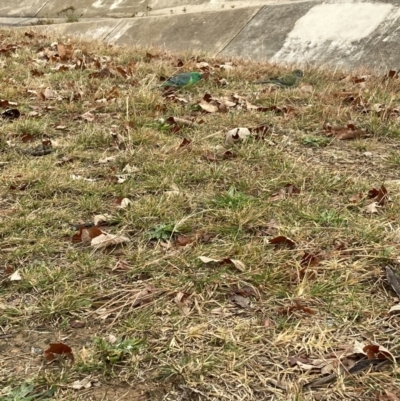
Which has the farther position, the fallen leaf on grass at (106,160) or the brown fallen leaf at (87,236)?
the fallen leaf on grass at (106,160)

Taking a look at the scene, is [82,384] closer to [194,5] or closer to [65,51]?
[65,51]

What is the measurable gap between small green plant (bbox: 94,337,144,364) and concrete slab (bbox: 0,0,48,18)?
14.7 meters

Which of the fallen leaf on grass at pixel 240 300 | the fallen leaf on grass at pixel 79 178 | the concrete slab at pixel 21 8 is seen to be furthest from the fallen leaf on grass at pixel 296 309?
the concrete slab at pixel 21 8

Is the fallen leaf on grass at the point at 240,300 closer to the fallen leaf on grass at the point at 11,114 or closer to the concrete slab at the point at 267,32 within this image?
the fallen leaf on grass at the point at 11,114

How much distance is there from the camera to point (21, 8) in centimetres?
1554

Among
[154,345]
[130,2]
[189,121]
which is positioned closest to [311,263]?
[154,345]

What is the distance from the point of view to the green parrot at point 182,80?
5.50m

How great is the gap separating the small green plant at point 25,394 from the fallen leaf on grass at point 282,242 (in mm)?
1219

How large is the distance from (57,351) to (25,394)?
8.1 inches

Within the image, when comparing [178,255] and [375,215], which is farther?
[375,215]

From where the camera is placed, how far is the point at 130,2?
13578mm

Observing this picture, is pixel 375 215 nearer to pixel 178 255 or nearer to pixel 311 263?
pixel 311 263

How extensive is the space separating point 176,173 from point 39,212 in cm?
86

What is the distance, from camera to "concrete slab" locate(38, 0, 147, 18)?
1323 centimetres
